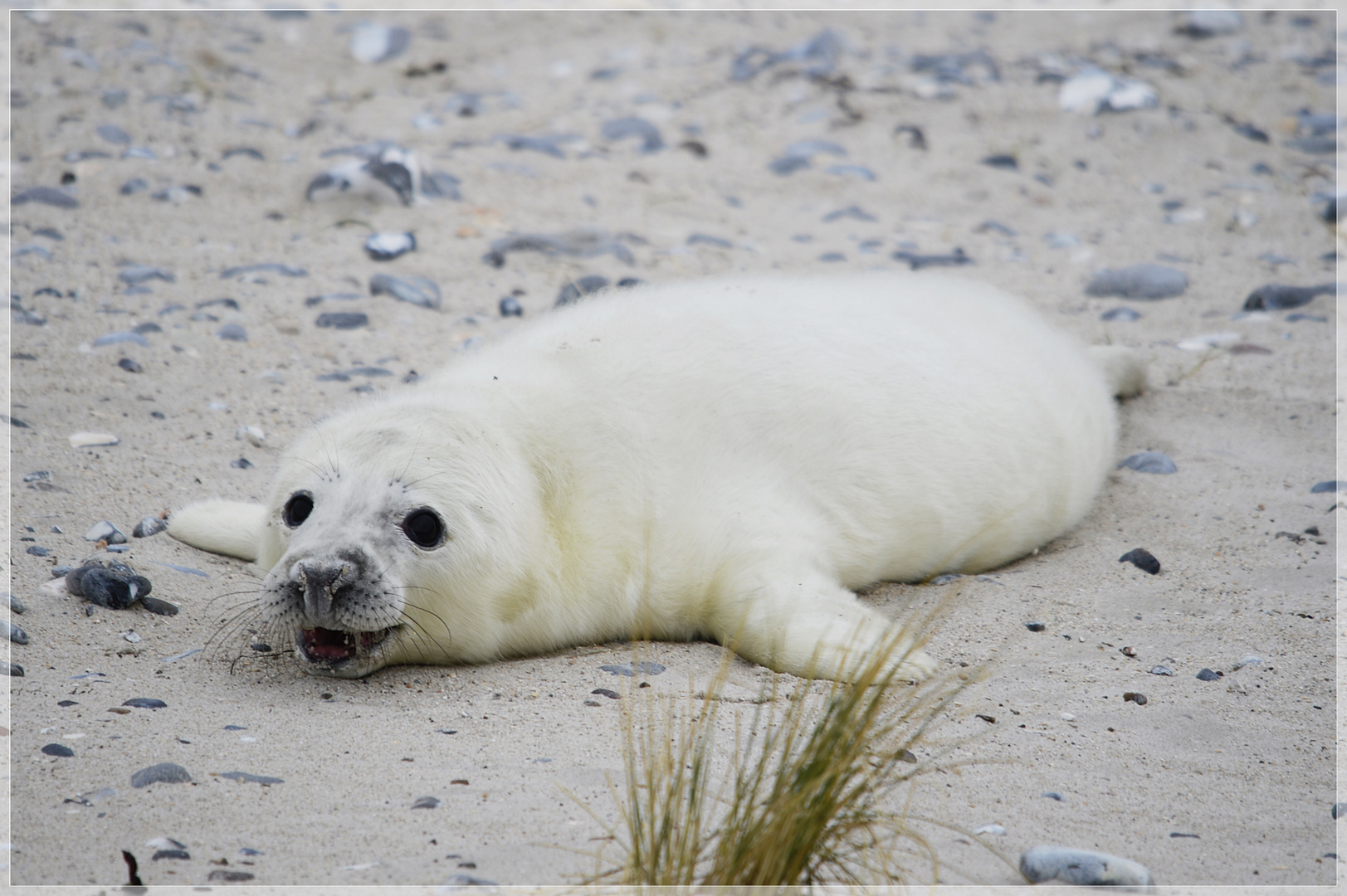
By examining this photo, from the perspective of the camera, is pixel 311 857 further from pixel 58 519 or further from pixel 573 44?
pixel 573 44

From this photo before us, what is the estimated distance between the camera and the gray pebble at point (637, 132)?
6512mm

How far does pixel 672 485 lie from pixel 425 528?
607 millimetres

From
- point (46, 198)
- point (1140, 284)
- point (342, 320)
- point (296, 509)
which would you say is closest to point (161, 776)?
point (296, 509)

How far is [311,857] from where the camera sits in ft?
A: 5.91

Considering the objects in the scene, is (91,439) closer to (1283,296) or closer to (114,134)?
(114,134)

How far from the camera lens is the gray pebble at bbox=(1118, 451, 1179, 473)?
381cm

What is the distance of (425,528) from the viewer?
2.55 metres

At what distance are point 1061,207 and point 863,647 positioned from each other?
444 centimetres

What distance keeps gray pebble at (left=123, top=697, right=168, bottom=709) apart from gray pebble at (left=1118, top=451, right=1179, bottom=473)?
298cm

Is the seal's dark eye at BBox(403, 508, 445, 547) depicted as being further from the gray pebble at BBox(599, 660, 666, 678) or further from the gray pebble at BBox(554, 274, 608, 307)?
the gray pebble at BBox(554, 274, 608, 307)

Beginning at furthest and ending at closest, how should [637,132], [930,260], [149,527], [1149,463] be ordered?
[637,132] < [930,260] < [1149,463] < [149,527]

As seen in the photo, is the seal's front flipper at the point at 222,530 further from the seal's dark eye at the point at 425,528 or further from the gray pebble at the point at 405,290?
the gray pebble at the point at 405,290

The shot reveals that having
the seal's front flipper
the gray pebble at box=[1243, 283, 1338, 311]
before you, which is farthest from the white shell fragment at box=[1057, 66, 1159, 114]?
the seal's front flipper

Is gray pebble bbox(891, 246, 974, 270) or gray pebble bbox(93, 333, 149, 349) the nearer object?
gray pebble bbox(93, 333, 149, 349)
